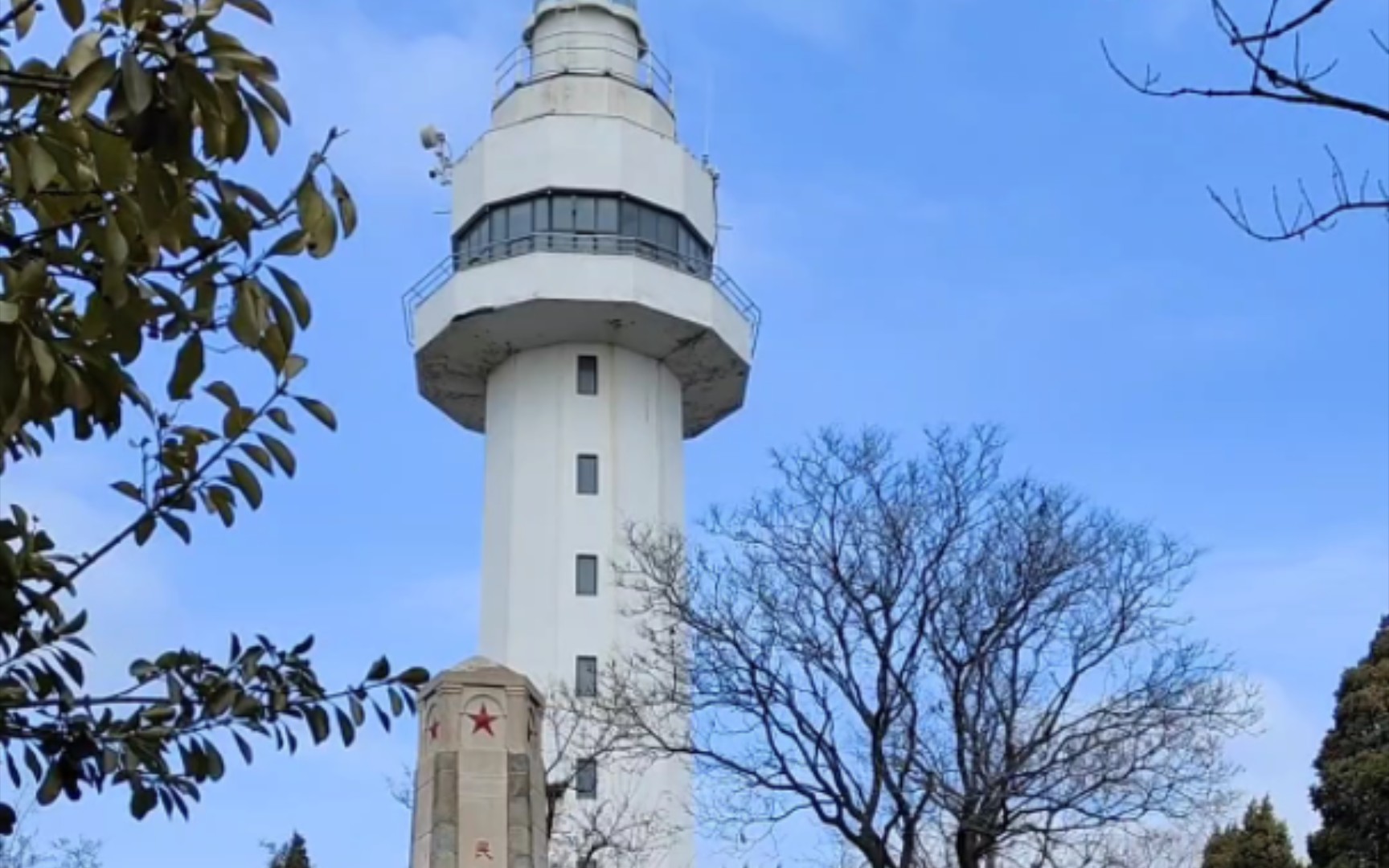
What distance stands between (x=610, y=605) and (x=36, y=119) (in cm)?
2849

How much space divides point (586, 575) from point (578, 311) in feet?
14.5

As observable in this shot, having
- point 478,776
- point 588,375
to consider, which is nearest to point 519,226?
point 588,375

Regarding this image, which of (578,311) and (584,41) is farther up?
(584,41)

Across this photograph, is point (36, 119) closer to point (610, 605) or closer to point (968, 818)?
point (968, 818)

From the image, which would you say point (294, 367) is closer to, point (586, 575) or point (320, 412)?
point (320, 412)

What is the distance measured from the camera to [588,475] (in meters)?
32.4

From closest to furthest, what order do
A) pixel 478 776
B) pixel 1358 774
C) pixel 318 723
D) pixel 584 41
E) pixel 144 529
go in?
pixel 144 529 < pixel 318 723 < pixel 478 776 < pixel 1358 774 < pixel 584 41

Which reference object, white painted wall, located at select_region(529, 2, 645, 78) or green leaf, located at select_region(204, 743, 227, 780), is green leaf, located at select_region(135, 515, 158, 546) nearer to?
green leaf, located at select_region(204, 743, 227, 780)

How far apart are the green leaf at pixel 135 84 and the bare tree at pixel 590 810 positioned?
20.6 meters

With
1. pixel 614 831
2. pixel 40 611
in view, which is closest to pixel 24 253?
pixel 40 611

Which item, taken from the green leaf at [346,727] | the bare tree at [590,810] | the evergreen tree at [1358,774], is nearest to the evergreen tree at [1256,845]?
the evergreen tree at [1358,774]

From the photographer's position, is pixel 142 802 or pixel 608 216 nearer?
pixel 142 802

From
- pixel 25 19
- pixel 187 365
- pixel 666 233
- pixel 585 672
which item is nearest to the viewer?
pixel 187 365

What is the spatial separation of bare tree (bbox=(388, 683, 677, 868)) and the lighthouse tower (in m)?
1.19
